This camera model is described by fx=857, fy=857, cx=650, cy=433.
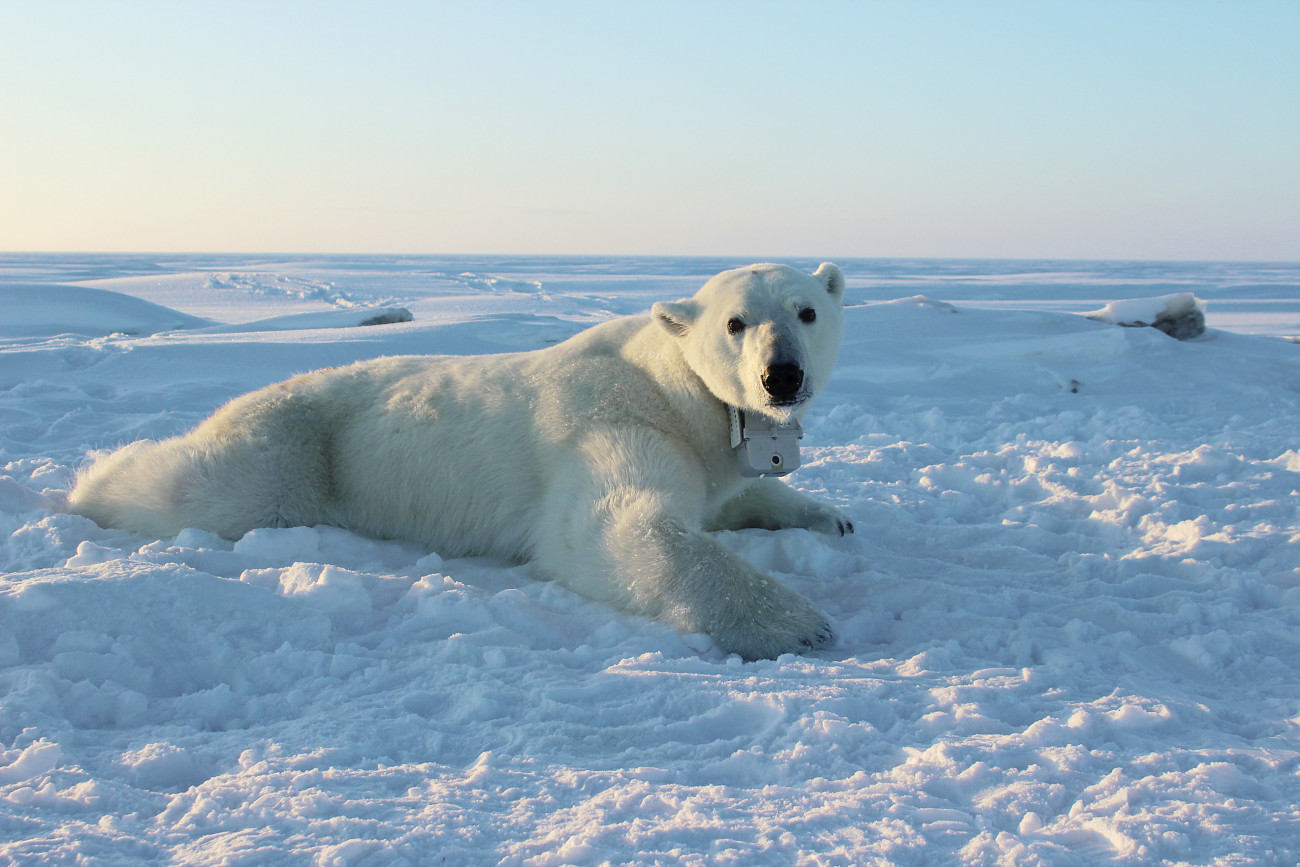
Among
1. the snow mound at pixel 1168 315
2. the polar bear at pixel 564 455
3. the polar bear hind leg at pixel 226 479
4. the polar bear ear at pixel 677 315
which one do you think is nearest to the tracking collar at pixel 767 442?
the polar bear at pixel 564 455

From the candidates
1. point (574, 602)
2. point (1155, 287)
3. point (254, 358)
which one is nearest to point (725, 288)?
point (574, 602)

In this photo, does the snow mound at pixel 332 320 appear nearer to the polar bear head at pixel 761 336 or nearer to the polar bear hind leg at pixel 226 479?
the polar bear hind leg at pixel 226 479

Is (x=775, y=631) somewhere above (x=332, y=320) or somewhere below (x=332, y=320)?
below

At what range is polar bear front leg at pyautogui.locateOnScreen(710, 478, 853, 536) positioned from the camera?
3.10 metres

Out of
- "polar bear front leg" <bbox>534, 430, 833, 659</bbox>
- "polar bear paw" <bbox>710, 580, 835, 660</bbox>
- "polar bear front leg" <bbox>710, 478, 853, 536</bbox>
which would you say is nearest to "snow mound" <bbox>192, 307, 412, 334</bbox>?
"polar bear front leg" <bbox>710, 478, 853, 536</bbox>

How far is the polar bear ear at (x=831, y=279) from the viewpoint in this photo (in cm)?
288

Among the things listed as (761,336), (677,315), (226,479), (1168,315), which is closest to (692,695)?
(761,336)

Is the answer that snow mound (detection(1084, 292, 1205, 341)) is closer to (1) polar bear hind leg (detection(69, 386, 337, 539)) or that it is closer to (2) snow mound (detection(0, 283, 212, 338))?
(1) polar bear hind leg (detection(69, 386, 337, 539))

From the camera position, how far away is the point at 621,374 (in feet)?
9.22

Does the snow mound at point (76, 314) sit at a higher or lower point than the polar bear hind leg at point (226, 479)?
higher

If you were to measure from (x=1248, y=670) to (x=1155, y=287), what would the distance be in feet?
80.4

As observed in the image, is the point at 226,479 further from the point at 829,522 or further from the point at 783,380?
the point at 829,522

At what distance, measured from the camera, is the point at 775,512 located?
315 centimetres

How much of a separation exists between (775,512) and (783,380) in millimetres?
910
